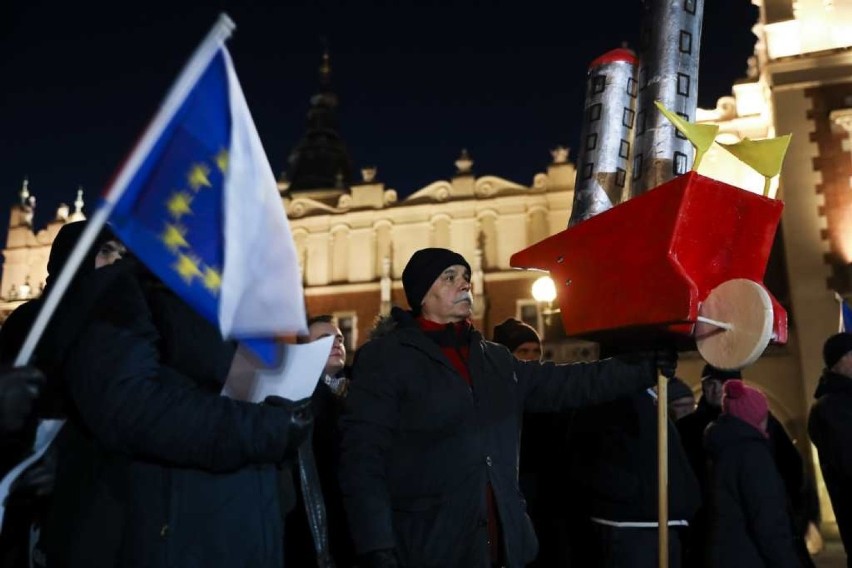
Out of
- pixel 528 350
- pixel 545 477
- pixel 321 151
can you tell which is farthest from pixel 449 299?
pixel 321 151

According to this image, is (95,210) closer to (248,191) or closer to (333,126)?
(248,191)

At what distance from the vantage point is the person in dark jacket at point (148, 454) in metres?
1.61

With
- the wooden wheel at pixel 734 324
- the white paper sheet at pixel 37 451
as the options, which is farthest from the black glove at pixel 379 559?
the wooden wheel at pixel 734 324

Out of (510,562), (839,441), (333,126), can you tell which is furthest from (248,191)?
(333,126)

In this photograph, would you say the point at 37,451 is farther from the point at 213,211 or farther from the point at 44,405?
the point at 213,211

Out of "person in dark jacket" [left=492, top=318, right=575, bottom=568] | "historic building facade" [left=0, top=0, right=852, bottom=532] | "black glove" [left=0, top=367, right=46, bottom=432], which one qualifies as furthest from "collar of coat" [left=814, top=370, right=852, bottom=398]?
"black glove" [left=0, top=367, right=46, bottom=432]

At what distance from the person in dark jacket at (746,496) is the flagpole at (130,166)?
9.57 ft

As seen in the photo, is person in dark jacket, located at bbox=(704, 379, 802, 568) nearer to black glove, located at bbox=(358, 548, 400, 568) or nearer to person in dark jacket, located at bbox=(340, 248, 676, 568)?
person in dark jacket, located at bbox=(340, 248, 676, 568)

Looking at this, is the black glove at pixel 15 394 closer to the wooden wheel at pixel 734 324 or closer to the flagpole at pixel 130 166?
the flagpole at pixel 130 166

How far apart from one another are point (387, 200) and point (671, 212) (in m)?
18.5

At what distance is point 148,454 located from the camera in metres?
1.63

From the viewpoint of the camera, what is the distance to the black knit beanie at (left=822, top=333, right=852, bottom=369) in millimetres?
4164

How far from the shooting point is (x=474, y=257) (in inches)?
779

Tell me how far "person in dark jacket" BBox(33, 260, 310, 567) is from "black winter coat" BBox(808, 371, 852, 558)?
3489 mm
